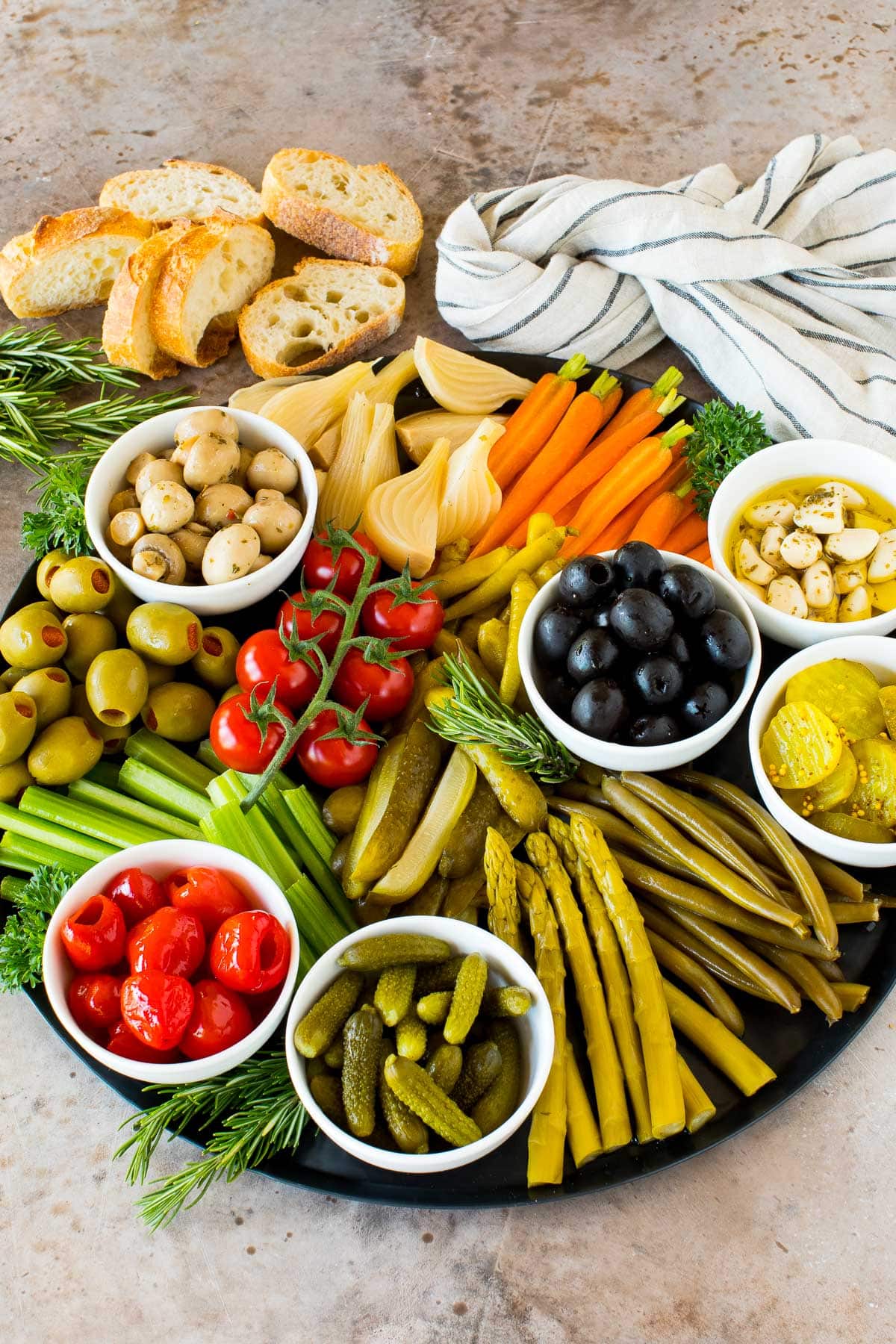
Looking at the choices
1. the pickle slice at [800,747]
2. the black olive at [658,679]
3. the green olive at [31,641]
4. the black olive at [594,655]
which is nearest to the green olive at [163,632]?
the green olive at [31,641]

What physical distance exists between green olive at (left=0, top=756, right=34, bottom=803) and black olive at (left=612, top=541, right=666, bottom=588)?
40.8 inches

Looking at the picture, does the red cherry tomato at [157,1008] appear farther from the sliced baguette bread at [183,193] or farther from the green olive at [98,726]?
the sliced baguette bread at [183,193]

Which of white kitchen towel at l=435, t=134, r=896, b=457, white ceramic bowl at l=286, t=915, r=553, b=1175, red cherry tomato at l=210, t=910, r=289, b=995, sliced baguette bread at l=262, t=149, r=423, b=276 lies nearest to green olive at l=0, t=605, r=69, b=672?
red cherry tomato at l=210, t=910, r=289, b=995

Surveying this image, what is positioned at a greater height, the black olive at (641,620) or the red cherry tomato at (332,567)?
the black olive at (641,620)

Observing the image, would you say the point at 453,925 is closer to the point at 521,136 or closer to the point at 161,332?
the point at 161,332

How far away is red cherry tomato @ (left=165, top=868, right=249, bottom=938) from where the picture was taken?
5.15ft

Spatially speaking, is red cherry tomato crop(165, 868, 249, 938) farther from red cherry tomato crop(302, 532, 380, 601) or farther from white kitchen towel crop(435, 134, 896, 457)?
white kitchen towel crop(435, 134, 896, 457)

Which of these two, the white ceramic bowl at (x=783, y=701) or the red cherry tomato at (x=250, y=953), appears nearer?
the red cherry tomato at (x=250, y=953)

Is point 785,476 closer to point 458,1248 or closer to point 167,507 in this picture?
point 167,507

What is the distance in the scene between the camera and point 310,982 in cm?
150

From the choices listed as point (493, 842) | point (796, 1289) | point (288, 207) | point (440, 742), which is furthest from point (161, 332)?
point (796, 1289)

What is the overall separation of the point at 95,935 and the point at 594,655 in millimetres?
854

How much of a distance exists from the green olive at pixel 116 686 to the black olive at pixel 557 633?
0.67 m

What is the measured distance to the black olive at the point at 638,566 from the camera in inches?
70.5
